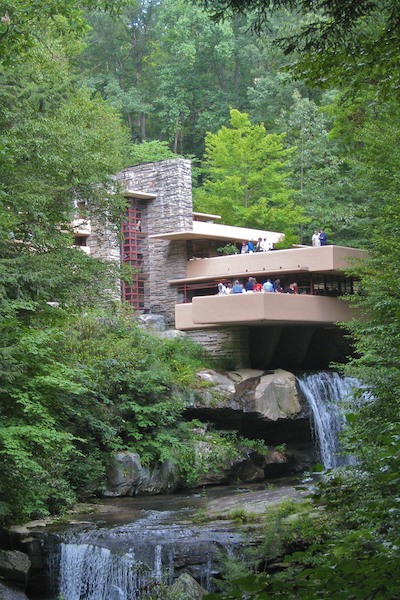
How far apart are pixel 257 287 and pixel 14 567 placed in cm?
1522

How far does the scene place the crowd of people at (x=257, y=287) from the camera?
90.3ft

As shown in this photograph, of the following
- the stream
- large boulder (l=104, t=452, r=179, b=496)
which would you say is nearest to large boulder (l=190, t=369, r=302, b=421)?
large boulder (l=104, t=452, r=179, b=496)

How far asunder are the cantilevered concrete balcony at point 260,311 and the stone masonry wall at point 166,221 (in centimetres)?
340

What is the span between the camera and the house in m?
27.0

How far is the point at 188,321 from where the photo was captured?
28422 millimetres

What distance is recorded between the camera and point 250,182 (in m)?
37.9

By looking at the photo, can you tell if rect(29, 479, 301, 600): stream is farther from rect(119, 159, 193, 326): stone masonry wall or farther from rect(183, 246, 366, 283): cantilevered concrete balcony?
rect(119, 159, 193, 326): stone masonry wall

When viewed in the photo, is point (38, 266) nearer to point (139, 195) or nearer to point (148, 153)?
point (139, 195)

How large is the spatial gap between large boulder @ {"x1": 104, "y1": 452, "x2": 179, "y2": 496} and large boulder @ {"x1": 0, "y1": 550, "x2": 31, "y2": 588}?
5.48 meters

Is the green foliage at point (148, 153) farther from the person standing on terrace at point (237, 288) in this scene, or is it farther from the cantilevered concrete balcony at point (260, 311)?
the person standing on terrace at point (237, 288)

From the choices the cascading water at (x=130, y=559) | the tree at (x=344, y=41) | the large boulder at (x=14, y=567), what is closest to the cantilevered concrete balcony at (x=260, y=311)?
the cascading water at (x=130, y=559)

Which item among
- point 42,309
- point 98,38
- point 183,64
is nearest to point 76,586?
point 42,309

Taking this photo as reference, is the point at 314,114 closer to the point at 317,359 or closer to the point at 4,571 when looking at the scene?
the point at 317,359

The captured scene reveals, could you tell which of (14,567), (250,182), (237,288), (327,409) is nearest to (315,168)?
(250,182)
